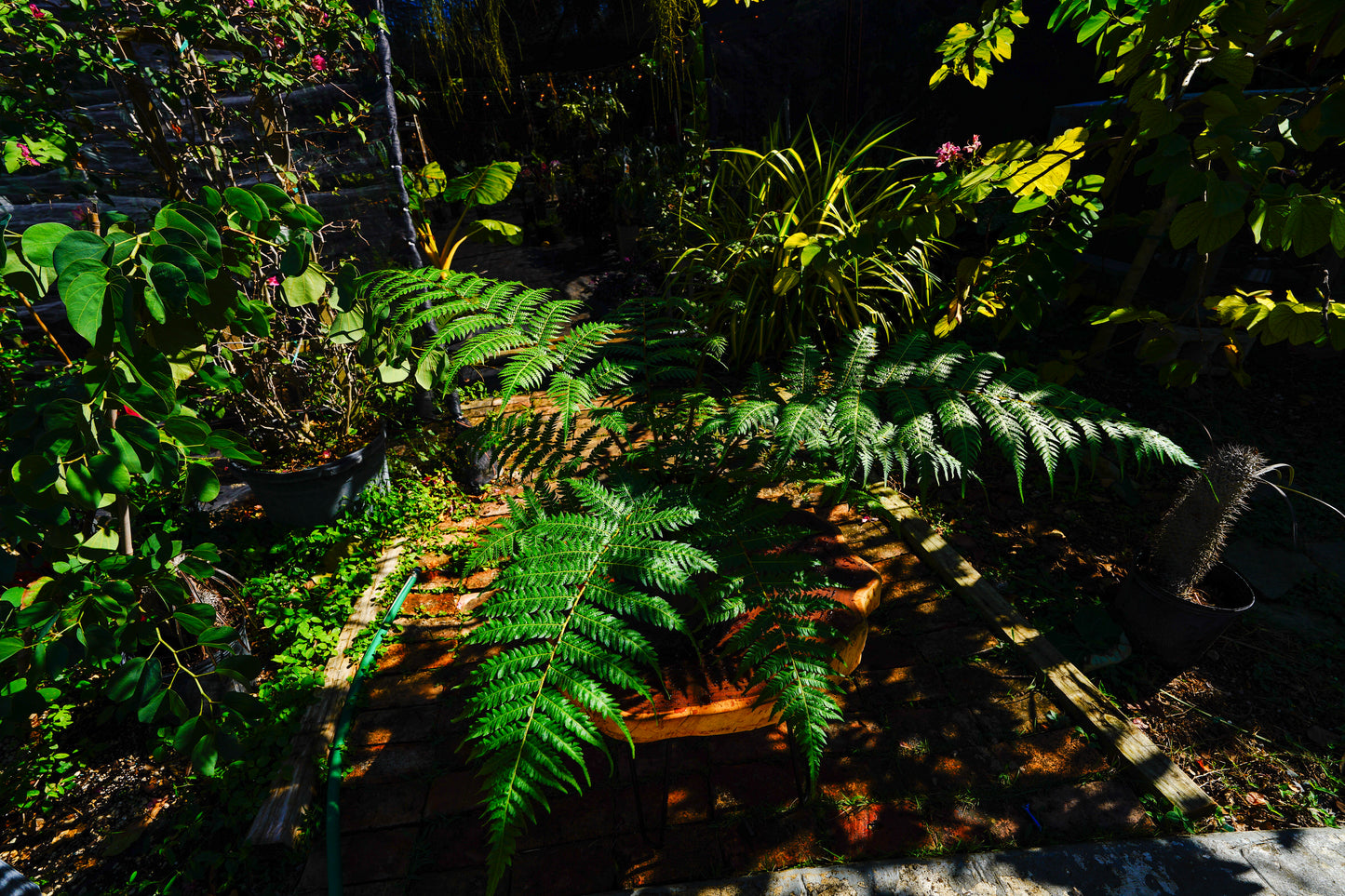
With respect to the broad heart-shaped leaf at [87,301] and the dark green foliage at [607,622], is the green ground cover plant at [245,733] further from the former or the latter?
the broad heart-shaped leaf at [87,301]

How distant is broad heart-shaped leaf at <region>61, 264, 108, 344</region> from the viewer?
0.89 m

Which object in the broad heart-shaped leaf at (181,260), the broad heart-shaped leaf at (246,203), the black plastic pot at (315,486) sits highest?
the broad heart-shaped leaf at (246,203)

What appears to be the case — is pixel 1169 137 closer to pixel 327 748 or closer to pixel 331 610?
pixel 327 748

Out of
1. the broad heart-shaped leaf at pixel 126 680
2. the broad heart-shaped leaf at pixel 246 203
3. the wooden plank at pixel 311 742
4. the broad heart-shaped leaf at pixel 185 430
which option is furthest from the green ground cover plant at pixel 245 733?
the broad heart-shaped leaf at pixel 246 203

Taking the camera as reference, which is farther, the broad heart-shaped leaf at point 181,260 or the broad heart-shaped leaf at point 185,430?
the broad heart-shaped leaf at point 185,430

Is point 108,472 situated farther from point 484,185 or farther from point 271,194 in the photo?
point 484,185

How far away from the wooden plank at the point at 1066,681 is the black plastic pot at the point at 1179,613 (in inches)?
12.7

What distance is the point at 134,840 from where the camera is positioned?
164 centimetres

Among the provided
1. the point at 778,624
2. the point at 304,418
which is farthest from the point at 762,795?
the point at 304,418

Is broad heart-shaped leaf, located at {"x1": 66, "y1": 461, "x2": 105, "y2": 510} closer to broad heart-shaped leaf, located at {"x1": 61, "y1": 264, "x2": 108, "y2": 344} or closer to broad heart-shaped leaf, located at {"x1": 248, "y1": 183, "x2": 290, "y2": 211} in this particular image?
broad heart-shaped leaf, located at {"x1": 61, "y1": 264, "x2": 108, "y2": 344}

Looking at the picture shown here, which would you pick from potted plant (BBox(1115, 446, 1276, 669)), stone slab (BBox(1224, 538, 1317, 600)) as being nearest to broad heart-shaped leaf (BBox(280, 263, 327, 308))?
potted plant (BBox(1115, 446, 1276, 669))

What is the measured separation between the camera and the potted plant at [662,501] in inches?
42.5

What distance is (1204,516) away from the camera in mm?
1871

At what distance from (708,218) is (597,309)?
1.19 metres
